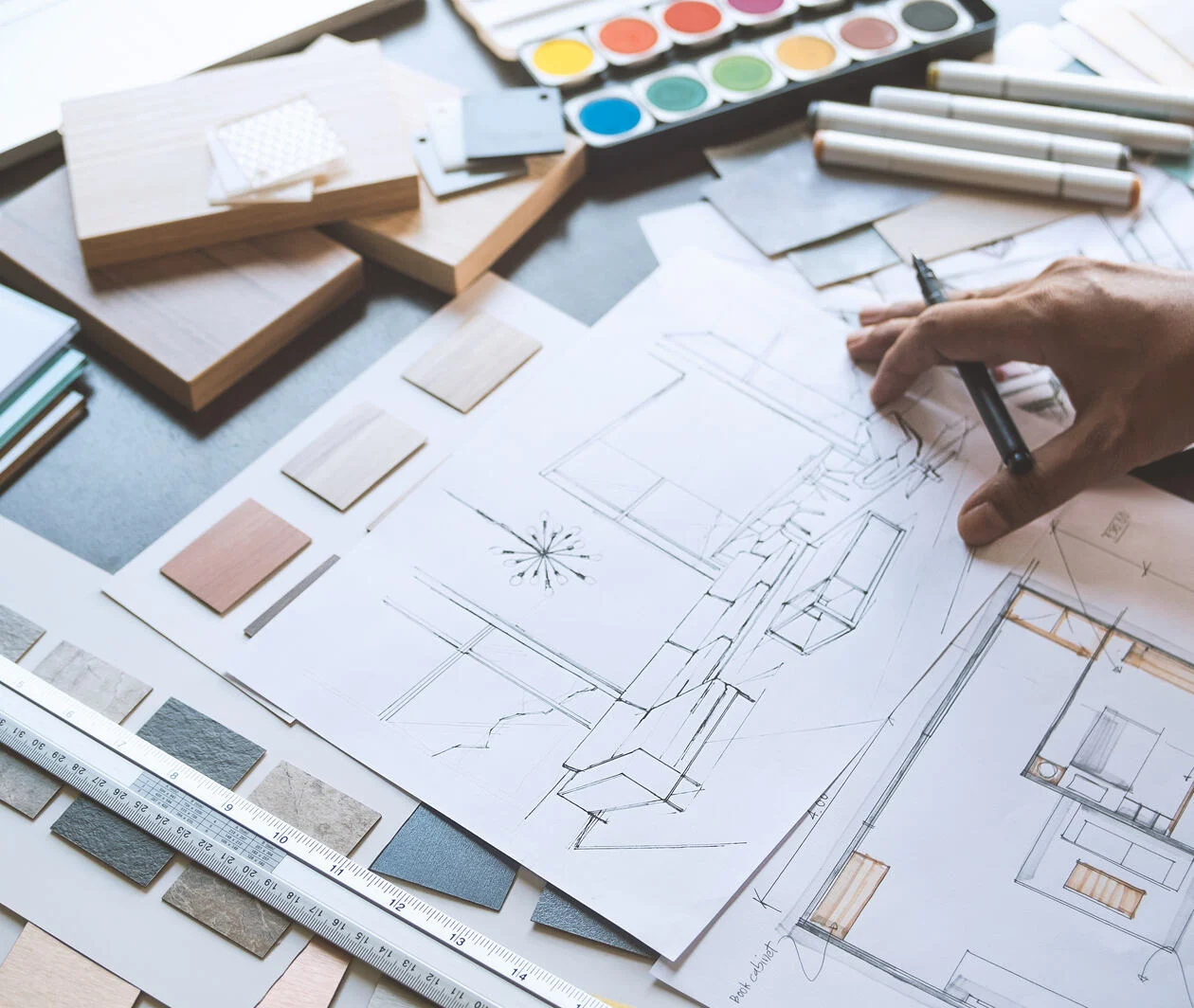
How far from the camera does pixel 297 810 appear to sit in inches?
33.9

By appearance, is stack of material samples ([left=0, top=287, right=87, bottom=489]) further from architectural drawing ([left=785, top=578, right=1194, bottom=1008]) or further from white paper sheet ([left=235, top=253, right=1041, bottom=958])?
Result: architectural drawing ([left=785, top=578, right=1194, bottom=1008])

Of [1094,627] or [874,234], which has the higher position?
[874,234]

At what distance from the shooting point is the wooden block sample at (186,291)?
1.09 meters

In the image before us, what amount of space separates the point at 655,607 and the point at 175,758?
417 millimetres

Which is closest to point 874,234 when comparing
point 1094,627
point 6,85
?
point 1094,627

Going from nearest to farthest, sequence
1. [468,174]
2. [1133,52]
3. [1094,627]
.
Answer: [1094,627] < [468,174] < [1133,52]

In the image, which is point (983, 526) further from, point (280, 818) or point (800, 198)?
point (280, 818)

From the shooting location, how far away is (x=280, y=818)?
2.81ft

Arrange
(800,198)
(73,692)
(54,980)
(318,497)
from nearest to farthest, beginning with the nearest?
(54,980), (73,692), (318,497), (800,198)

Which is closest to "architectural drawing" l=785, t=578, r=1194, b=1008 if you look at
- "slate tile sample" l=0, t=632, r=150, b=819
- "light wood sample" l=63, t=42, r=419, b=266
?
"slate tile sample" l=0, t=632, r=150, b=819

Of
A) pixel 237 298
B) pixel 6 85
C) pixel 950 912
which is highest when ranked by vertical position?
pixel 6 85

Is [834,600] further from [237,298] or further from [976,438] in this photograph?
[237,298]

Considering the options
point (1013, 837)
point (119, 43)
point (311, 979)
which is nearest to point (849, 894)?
point (1013, 837)

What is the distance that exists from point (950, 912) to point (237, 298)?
2.88 ft
